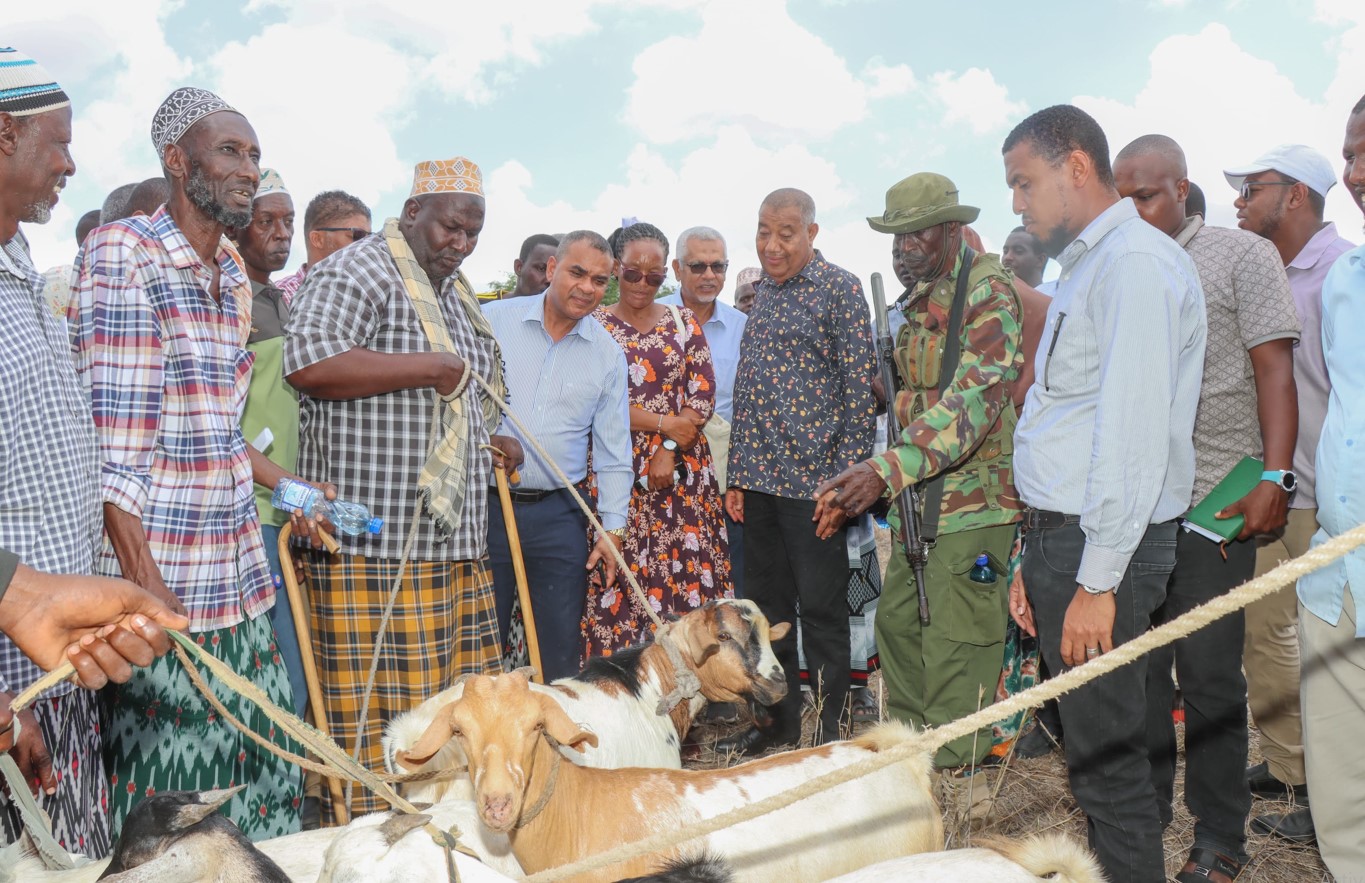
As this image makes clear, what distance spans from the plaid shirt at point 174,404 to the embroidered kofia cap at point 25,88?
0.55 meters

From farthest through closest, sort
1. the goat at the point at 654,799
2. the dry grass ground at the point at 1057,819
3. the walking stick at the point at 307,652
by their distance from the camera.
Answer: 1. the dry grass ground at the point at 1057,819
2. the walking stick at the point at 307,652
3. the goat at the point at 654,799

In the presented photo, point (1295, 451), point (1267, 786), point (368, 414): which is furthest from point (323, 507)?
point (1267, 786)

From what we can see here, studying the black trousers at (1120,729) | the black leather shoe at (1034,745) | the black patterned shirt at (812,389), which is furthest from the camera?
the black leather shoe at (1034,745)

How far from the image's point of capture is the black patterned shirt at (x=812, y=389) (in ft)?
18.9

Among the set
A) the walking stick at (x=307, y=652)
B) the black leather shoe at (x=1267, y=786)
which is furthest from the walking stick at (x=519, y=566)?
the black leather shoe at (x=1267, y=786)

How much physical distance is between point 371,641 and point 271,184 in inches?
123

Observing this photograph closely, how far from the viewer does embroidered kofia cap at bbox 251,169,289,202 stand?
19.1 ft

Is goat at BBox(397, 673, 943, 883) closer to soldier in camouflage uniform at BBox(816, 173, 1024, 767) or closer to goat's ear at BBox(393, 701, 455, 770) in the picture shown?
goat's ear at BBox(393, 701, 455, 770)

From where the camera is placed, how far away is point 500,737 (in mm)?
2844

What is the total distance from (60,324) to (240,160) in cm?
90

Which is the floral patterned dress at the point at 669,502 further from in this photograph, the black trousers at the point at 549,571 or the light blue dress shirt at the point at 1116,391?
the light blue dress shirt at the point at 1116,391

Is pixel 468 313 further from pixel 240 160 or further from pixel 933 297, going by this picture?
pixel 933 297

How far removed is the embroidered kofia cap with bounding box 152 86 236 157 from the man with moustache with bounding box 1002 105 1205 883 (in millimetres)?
2891

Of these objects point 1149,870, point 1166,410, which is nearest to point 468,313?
point 1166,410
